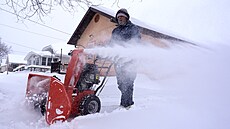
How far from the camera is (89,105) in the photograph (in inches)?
154

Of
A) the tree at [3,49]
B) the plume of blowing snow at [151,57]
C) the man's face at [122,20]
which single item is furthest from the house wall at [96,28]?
the tree at [3,49]

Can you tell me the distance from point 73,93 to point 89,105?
331 mm

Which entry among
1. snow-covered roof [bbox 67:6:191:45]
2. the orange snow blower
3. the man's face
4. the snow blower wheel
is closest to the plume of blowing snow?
the orange snow blower

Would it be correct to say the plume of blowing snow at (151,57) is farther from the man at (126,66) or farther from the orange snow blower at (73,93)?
the orange snow blower at (73,93)

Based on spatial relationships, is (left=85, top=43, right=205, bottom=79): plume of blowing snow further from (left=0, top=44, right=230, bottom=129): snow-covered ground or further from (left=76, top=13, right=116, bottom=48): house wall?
(left=76, top=13, right=116, bottom=48): house wall

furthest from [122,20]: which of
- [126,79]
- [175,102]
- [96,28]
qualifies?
[96,28]

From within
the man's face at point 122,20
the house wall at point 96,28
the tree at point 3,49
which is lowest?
the tree at point 3,49

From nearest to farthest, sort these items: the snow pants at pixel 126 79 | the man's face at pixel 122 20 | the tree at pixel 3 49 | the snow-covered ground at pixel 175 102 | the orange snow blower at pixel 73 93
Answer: the snow-covered ground at pixel 175 102, the orange snow blower at pixel 73 93, the snow pants at pixel 126 79, the man's face at pixel 122 20, the tree at pixel 3 49

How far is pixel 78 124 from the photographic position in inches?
124

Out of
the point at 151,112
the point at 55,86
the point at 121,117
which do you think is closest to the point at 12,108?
the point at 55,86

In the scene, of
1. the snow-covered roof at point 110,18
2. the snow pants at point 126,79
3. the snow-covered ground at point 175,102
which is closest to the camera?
the snow-covered ground at point 175,102

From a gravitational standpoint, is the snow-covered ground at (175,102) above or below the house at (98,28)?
below

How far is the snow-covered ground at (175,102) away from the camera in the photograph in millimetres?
2732

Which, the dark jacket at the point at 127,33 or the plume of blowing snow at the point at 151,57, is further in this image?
the dark jacket at the point at 127,33
